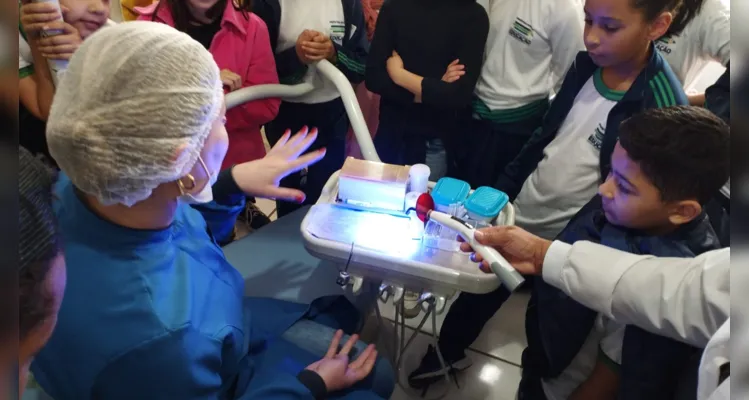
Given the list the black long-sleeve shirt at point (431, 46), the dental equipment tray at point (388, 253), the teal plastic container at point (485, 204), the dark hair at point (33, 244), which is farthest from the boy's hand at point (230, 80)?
the dark hair at point (33, 244)

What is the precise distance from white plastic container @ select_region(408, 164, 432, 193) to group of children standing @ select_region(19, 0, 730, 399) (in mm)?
349

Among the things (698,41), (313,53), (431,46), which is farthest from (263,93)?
(698,41)

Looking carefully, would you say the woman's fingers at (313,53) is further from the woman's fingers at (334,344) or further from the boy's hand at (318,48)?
the woman's fingers at (334,344)

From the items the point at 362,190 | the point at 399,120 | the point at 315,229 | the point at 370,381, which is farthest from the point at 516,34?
the point at 370,381

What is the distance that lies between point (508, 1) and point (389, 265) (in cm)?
96

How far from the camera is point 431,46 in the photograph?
1561 mm

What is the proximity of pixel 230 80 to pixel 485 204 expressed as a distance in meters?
0.78

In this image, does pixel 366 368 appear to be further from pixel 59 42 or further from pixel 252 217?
pixel 252 217

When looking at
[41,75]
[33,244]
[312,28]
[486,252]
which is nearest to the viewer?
[33,244]

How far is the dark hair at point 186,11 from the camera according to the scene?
150 cm

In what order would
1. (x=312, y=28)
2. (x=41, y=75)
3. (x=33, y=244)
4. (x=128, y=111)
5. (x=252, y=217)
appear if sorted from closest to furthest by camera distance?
(x=33, y=244) → (x=128, y=111) → (x=41, y=75) → (x=312, y=28) → (x=252, y=217)

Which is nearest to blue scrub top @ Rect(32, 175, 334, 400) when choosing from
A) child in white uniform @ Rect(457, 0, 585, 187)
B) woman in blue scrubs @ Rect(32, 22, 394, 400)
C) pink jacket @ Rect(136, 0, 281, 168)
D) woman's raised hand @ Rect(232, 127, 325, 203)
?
woman in blue scrubs @ Rect(32, 22, 394, 400)

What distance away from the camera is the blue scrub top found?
760 millimetres

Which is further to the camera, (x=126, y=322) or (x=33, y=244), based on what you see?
(x=126, y=322)
